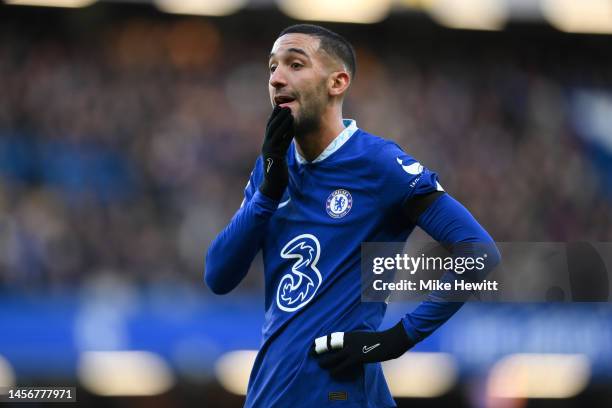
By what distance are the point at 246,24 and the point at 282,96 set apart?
9.17m

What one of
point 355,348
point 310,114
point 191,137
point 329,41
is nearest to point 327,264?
point 355,348

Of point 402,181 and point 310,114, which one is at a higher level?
point 310,114

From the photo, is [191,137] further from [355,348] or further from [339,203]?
[355,348]

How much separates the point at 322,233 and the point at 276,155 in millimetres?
333

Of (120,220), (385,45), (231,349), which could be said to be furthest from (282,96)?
(385,45)

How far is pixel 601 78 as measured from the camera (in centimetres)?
1341

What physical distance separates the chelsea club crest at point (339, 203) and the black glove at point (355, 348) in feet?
1.51

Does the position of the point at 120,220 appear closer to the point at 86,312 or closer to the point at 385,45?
the point at 86,312

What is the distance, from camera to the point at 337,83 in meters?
3.81

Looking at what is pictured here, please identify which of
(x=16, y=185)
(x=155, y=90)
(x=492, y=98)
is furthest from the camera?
(x=492, y=98)

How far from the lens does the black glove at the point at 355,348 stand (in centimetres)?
331

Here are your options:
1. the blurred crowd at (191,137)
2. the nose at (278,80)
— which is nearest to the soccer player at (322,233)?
the nose at (278,80)

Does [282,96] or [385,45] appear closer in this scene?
[282,96]

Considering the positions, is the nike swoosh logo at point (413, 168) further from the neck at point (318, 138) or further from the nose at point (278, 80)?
the nose at point (278, 80)
